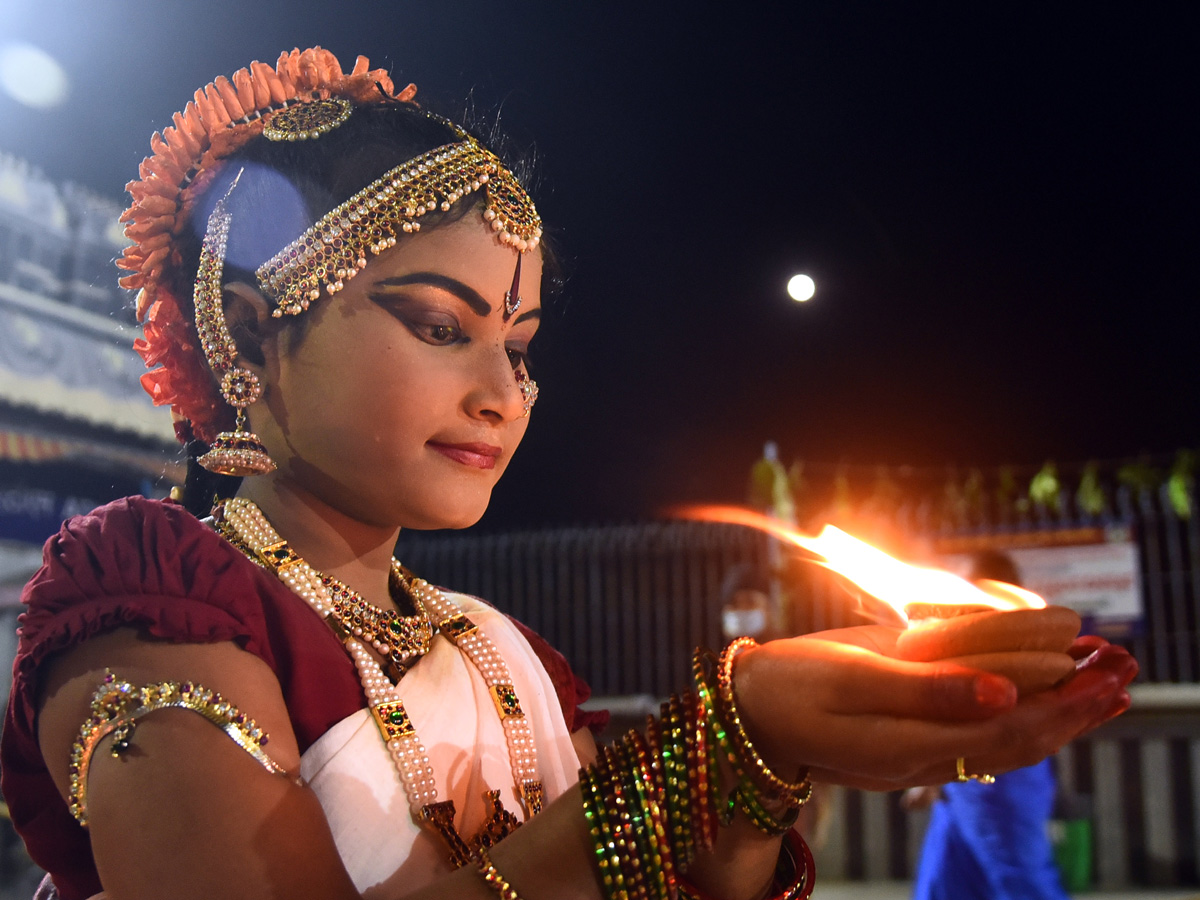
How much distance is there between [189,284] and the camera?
1590mm

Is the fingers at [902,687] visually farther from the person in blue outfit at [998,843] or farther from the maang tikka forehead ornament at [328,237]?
the person in blue outfit at [998,843]

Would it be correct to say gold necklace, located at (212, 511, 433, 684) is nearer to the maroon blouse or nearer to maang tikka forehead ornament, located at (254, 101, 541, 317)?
the maroon blouse

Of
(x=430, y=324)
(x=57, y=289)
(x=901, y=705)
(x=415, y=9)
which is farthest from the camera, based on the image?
(x=57, y=289)

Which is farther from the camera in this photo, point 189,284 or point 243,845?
point 189,284

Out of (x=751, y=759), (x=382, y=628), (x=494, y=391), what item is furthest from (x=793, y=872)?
(x=494, y=391)

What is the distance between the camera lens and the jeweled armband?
1095 mm

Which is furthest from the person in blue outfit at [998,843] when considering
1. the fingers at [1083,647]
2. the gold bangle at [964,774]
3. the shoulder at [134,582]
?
the shoulder at [134,582]

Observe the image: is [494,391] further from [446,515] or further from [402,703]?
[402,703]

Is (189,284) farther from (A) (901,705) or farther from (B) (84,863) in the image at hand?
(A) (901,705)

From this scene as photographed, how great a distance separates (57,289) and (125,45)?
2.16m

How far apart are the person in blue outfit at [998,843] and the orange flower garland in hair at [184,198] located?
126 inches

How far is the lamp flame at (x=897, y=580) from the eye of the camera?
103 centimetres

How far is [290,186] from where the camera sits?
59.8 inches

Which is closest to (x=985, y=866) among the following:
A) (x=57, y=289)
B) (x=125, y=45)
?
(x=125, y=45)
